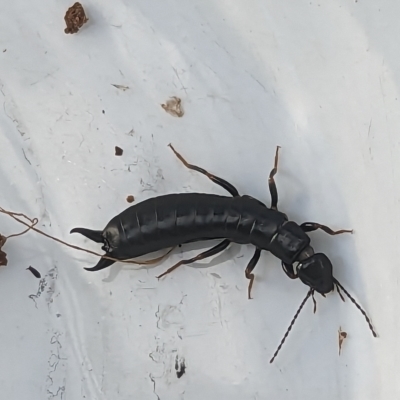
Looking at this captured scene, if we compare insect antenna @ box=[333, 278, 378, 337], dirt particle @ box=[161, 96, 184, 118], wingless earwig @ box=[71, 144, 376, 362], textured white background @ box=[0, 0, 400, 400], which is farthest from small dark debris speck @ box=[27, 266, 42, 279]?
insect antenna @ box=[333, 278, 378, 337]

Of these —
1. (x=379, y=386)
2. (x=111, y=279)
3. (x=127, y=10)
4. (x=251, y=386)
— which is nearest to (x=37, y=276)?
(x=111, y=279)

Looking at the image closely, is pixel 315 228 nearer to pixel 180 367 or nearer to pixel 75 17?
pixel 180 367

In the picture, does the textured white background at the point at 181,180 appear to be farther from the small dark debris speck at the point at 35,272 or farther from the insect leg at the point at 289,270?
the insect leg at the point at 289,270

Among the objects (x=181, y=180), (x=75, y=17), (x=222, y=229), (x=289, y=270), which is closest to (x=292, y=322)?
→ (x=289, y=270)

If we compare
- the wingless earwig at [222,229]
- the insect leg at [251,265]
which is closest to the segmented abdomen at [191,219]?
the wingless earwig at [222,229]

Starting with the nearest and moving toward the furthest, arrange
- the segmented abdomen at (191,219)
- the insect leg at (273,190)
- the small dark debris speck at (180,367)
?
the segmented abdomen at (191,219), the insect leg at (273,190), the small dark debris speck at (180,367)
